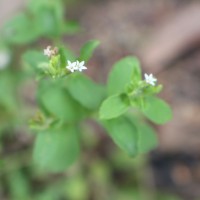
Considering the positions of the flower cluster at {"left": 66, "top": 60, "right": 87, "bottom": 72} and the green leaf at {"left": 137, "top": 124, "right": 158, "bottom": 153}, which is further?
the green leaf at {"left": 137, "top": 124, "right": 158, "bottom": 153}

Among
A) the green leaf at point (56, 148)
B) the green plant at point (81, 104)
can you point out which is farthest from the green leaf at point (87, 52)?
the green leaf at point (56, 148)

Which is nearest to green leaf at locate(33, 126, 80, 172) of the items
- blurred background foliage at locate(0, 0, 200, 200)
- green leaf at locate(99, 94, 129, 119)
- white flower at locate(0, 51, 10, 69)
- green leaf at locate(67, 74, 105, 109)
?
green leaf at locate(67, 74, 105, 109)

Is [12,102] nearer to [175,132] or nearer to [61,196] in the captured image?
[61,196]

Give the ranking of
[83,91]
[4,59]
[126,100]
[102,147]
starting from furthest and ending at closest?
[102,147]
[4,59]
[83,91]
[126,100]

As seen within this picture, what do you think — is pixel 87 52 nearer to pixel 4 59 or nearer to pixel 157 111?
pixel 157 111

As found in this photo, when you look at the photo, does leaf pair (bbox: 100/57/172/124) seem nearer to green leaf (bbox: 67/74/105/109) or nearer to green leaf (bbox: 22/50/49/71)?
green leaf (bbox: 67/74/105/109)

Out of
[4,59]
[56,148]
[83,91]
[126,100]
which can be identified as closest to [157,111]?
[126,100]

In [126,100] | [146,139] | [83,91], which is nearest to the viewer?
[126,100]
